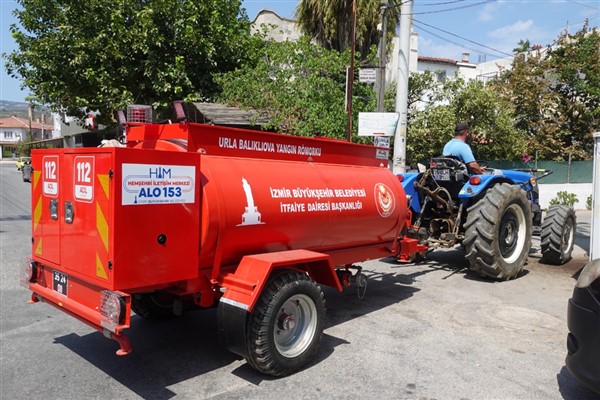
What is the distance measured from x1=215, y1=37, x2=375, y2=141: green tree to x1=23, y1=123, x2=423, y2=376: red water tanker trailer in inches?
312

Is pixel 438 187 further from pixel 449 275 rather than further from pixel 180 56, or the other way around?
pixel 180 56

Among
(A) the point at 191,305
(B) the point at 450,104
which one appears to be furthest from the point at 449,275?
(B) the point at 450,104

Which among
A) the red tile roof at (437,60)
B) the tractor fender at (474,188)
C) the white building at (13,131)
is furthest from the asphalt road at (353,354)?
the white building at (13,131)

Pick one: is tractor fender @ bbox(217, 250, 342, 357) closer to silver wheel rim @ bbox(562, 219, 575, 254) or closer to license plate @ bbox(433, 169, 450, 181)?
license plate @ bbox(433, 169, 450, 181)

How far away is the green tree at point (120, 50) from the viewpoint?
1458 centimetres

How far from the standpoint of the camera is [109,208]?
11.2ft

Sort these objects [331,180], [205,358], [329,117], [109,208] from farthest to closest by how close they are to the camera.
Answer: [329,117]
[331,180]
[205,358]
[109,208]

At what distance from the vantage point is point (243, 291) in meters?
3.96

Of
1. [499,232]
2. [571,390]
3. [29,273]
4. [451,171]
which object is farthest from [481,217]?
[29,273]

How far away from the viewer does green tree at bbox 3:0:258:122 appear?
47.8 feet

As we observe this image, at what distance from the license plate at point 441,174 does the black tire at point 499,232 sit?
2.26 ft

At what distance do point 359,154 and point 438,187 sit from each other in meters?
2.49

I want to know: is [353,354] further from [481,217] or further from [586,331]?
[481,217]

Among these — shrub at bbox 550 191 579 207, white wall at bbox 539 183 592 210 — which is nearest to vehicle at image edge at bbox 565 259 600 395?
white wall at bbox 539 183 592 210
